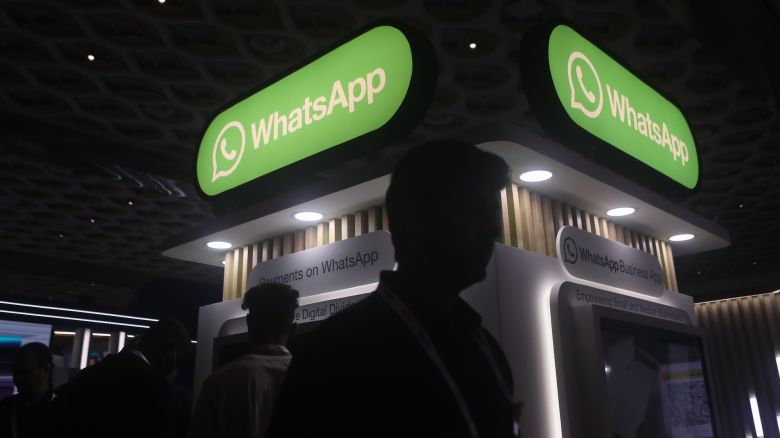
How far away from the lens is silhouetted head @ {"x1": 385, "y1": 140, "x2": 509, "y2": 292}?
1.00 metres

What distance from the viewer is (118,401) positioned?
2.42 meters

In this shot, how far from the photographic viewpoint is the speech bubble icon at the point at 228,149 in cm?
284

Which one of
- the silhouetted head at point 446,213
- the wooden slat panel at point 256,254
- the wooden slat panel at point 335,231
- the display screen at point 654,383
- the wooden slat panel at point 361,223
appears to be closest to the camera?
the silhouetted head at point 446,213

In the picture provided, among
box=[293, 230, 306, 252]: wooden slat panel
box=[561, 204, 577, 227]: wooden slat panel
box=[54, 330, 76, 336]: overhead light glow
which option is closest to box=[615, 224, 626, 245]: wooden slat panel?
box=[561, 204, 577, 227]: wooden slat panel

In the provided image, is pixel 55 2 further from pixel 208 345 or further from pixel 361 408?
pixel 361 408

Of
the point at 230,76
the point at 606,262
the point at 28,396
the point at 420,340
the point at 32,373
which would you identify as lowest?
the point at 420,340

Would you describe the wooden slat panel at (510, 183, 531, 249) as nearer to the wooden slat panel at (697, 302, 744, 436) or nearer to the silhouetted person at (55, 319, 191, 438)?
the silhouetted person at (55, 319, 191, 438)

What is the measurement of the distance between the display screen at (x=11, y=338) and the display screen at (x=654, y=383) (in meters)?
6.60

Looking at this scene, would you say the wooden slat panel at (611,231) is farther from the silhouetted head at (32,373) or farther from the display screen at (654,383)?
the silhouetted head at (32,373)

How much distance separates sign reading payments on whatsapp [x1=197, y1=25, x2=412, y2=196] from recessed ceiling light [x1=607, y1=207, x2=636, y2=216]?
5.24ft

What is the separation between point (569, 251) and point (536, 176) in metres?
0.36

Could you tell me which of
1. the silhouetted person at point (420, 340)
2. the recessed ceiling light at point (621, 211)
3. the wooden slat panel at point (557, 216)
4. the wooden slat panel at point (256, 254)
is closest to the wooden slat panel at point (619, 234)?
the recessed ceiling light at point (621, 211)

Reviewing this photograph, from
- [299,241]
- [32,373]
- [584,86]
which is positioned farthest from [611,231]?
[32,373]

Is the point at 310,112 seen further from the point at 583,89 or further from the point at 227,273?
the point at 227,273
